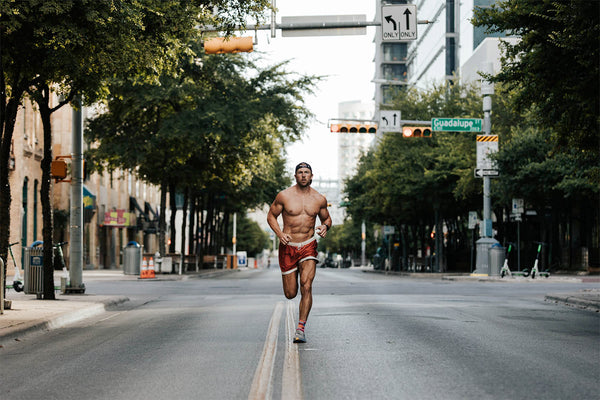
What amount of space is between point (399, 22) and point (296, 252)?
9.15 meters

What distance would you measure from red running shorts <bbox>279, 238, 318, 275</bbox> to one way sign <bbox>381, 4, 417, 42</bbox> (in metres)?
8.73

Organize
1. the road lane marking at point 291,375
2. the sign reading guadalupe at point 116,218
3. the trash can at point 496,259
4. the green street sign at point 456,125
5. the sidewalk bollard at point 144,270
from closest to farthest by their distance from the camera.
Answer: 1. the road lane marking at point 291,375
2. the green street sign at point 456,125
3. the trash can at point 496,259
4. the sidewalk bollard at point 144,270
5. the sign reading guadalupe at point 116,218

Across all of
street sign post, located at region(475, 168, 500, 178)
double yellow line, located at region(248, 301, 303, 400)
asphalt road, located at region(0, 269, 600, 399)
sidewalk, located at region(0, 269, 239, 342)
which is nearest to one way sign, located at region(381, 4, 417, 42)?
asphalt road, located at region(0, 269, 600, 399)

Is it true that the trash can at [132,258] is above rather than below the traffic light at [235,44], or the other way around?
below

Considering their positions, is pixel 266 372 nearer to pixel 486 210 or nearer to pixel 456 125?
pixel 456 125

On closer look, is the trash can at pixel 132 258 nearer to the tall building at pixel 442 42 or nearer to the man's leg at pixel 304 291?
the tall building at pixel 442 42

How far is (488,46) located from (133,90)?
3444cm

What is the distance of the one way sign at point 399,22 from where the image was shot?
1828cm

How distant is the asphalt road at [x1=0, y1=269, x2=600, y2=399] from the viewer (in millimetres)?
7477

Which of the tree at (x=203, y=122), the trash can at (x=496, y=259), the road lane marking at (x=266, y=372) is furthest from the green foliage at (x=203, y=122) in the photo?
the road lane marking at (x=266, y=372)

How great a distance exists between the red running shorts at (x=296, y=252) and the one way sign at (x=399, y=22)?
873 cm

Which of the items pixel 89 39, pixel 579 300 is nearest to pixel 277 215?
pixel 89 39

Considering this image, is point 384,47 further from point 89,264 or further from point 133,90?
point 133,90

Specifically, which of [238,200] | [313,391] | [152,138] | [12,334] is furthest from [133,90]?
[313,391]
